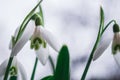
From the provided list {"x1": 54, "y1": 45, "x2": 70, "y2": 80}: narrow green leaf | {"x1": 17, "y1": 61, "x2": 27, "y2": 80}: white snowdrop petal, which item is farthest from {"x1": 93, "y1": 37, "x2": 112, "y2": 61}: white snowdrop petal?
{"x1": 17, "y1": 61, "x2": 27, "y2": 80}: white snowdrop petal

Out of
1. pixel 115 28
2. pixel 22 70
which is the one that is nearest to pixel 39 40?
pixel 22 70

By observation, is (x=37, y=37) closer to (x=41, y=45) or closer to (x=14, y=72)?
(x=41, y=45)

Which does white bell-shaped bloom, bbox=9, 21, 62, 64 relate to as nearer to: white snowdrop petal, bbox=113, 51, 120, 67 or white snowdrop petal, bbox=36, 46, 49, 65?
white snowdrop petal, bbox=36, 46, 49, 65

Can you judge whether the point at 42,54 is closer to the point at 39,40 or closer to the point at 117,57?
the point at 39,40

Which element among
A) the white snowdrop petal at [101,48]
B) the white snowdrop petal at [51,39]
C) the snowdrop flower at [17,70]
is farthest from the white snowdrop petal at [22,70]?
the white snowdrop petal at [101,48]

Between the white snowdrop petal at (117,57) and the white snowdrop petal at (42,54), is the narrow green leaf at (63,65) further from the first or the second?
the white snowdrop petal at (117,57)

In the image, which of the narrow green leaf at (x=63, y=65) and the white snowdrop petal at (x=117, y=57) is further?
the white snowdrop petal at (x=117, y=57)

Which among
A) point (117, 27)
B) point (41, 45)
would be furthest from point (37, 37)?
point (117, 27)
